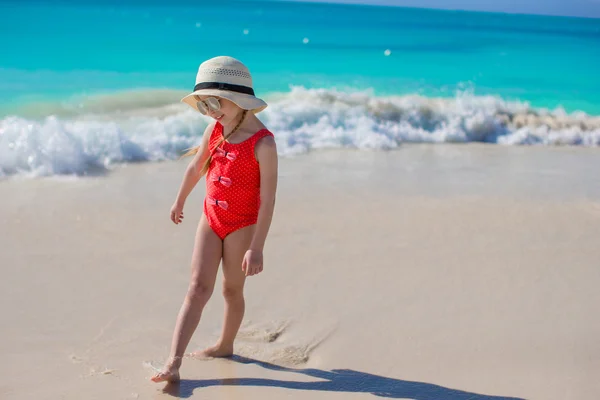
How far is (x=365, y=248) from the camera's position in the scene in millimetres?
4633

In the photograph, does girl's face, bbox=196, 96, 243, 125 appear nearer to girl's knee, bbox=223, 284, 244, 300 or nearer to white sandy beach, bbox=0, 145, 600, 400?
girl's knee, bbox=223, 284, 244, 300

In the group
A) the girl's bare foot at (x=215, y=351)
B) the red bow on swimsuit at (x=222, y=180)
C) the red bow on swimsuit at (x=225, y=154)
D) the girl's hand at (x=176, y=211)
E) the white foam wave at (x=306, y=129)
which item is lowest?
the girl's bare foot at (x=215, y=351)

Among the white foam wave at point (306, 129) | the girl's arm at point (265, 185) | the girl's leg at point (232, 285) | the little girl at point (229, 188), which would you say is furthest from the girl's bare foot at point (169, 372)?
the white foam wave at point (306, 129)

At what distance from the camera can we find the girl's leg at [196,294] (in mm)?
2795

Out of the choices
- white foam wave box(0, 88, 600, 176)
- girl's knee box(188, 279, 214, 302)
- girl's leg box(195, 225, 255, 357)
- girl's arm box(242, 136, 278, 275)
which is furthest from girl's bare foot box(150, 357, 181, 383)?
white foam wave box(0, 88, 600, 176)

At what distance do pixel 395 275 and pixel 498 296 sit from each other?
1.96ft

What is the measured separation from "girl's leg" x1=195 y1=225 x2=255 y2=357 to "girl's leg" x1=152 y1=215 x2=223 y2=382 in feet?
0.18

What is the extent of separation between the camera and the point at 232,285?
3021mm

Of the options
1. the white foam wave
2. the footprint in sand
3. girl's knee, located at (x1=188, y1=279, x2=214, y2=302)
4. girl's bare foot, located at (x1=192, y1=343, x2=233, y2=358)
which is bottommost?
girl's bare foot, located at (x1=192, y1=343, x2=233, y2=358)

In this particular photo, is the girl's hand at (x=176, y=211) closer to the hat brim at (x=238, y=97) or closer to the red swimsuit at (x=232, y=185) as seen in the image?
the red swimsuit at (x=232, y=185)

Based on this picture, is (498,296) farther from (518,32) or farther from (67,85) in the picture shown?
(518,32)

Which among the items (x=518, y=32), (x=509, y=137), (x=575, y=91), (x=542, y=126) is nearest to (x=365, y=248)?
(x=509, y=137)

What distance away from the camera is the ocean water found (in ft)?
24.2

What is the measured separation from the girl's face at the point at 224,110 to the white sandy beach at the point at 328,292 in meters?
1.05
